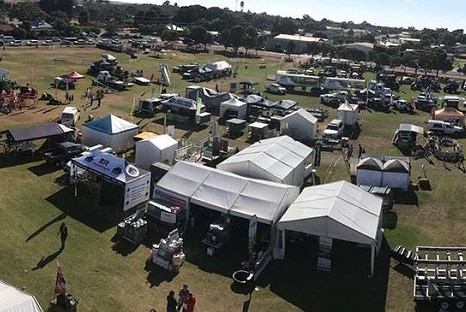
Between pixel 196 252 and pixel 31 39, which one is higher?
pixel 31 39

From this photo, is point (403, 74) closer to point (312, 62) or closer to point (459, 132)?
point (312, 62)

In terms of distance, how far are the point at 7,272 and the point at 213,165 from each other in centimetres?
1389

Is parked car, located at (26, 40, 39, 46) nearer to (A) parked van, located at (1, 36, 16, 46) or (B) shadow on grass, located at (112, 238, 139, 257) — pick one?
(A) parked van, located at (1, 36, 16, 46)

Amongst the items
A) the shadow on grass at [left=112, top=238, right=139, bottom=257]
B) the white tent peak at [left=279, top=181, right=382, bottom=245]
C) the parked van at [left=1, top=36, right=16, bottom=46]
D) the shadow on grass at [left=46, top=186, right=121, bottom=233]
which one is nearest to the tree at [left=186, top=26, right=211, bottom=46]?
the parked van at [left=1, top=36, right=16, bottom=46]

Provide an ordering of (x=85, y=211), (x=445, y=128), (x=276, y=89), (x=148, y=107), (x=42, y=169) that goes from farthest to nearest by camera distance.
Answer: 1. (x=276, y=89)
2. (x=148, y=107)
3. (x=445, y=128)
4. (x=42, y=169)
5. (x=85, y=211)

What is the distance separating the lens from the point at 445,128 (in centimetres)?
3956

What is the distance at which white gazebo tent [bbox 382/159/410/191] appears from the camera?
87.5ft

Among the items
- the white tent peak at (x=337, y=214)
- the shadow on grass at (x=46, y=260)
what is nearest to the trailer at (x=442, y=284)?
the white tent peak at (x=337, y=214)

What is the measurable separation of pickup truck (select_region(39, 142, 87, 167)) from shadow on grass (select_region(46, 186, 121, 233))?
3304 millimetres

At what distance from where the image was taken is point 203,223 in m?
21.0

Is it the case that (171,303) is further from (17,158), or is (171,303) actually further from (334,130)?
(334,130)

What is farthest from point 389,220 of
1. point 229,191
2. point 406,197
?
point 229,191

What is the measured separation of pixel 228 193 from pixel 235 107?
20428 mm

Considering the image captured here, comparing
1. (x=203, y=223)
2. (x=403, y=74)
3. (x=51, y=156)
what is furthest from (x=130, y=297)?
(x=403, y=74)
